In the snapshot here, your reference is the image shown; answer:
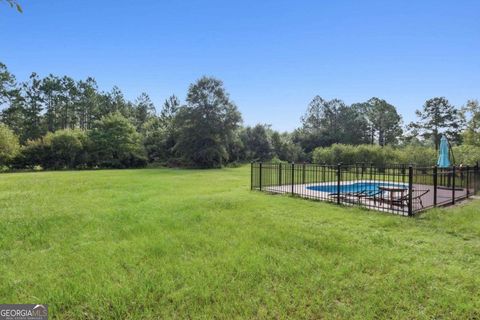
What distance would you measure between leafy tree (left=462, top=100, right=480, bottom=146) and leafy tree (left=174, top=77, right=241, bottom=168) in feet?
68.1

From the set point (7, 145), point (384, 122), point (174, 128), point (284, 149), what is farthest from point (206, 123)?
point (384, 122)

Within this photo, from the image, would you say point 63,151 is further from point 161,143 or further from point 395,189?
point 395,189

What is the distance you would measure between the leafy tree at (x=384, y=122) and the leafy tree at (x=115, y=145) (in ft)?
133

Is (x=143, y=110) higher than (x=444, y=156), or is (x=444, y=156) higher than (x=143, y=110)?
(x=143, y=110)

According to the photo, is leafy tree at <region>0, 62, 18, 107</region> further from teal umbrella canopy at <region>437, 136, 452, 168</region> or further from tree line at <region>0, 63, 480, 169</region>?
teal umbrella canopy at <region>437, 136, 452, 168</region>

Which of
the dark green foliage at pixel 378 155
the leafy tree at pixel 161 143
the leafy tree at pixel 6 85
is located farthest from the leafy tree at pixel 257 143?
the leafy tree at pixel 6 85

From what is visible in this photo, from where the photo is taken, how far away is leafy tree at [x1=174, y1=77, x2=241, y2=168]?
99.1 feet

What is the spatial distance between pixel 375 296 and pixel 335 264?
2.58 feet

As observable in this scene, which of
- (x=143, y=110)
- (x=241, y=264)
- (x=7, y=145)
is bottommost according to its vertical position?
(x=241, y=264)

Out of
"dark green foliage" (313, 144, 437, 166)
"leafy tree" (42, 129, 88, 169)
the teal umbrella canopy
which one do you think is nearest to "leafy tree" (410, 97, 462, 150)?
"dark green foliage" (313, 144, 437, 166)

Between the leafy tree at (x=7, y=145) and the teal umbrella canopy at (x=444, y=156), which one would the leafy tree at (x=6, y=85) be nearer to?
the leafy tree at (x=7, y=145)

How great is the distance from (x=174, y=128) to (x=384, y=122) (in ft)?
122

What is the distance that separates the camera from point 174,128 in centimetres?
3512

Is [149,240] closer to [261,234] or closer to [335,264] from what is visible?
[261,234]
